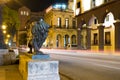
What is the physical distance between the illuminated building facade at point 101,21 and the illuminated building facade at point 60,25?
19.2m

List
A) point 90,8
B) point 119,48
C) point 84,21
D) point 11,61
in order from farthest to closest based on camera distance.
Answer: point 84,21, point 90,8, point 119,48, point 11,61

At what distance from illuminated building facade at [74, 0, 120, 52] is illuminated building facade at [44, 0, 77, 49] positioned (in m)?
19.2

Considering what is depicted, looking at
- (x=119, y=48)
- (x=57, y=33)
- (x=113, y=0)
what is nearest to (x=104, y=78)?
(x=119, y=48)

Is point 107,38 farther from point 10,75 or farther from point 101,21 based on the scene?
point 10,75

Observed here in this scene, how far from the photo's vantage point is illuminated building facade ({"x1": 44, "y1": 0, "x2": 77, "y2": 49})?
68125 millimetres

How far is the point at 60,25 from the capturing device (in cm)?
6981

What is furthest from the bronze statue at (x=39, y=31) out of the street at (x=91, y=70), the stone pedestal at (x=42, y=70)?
the street at (x=91, y=70)

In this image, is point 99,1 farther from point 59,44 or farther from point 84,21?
point 59,44

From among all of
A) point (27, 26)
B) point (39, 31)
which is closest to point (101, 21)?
point (27, 26)

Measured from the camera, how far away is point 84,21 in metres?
46.4

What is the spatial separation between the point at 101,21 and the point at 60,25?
32466 millimetres

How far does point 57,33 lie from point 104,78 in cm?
5674

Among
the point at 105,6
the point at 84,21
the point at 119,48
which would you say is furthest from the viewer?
the point at 84,21

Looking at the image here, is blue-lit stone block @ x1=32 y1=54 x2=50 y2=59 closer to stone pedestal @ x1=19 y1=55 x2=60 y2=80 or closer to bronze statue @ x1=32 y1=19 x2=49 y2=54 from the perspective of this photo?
bronze statue @ x1=32 y1=19 x2=49 y2=54
